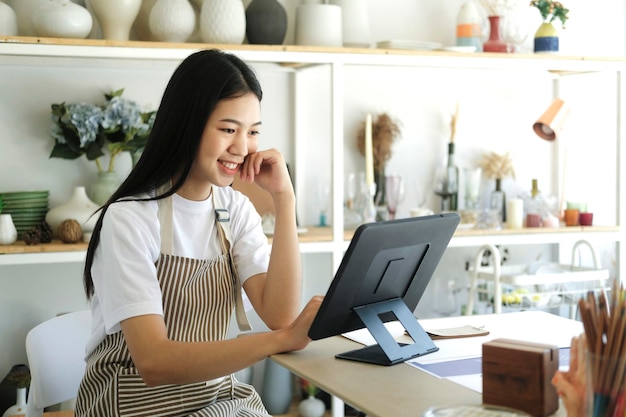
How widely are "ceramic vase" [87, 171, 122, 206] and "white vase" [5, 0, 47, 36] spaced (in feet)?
1.85

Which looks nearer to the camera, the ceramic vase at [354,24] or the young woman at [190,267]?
the young woman at [190,267]

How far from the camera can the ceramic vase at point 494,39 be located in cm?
375

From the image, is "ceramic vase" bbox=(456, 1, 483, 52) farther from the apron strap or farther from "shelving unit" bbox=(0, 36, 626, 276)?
the apron strap

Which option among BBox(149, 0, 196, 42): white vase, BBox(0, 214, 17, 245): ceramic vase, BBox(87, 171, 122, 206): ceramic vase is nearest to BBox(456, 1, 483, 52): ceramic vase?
BBox(149, 0, 196, 42): white vase

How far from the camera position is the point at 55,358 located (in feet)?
7.39

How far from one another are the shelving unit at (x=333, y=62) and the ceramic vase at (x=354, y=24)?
0.21 m

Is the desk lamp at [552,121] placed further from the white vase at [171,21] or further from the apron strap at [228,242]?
the apron strap at [228,242]

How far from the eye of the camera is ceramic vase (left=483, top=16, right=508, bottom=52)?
3.75 metres

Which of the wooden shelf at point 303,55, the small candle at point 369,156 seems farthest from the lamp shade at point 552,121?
the small candle at point 369,156

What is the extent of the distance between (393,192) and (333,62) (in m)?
0.71

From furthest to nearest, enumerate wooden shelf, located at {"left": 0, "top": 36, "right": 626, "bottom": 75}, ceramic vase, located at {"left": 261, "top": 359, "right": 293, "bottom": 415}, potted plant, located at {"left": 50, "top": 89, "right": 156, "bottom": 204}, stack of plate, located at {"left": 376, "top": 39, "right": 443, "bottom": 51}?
ceramic vase, located at {"left": 261, "top": 359, "right": 293, "bottom": 415} < stack of plate, located at {"left": 376, "top": 39, "right": 443, "bottom": 51} < potted plant, located at {"left": 50, "top": 89, "right": 156, "bottom": 204} < wooden shelf, located at {"left": 0, "top": 36, "right": 626, "bottom": 75}

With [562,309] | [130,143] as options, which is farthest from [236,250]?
[562,309]

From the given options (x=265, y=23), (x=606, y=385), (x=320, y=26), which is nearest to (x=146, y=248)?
(x=606, y=385)

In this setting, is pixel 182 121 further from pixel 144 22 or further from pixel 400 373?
pixel 144 22
